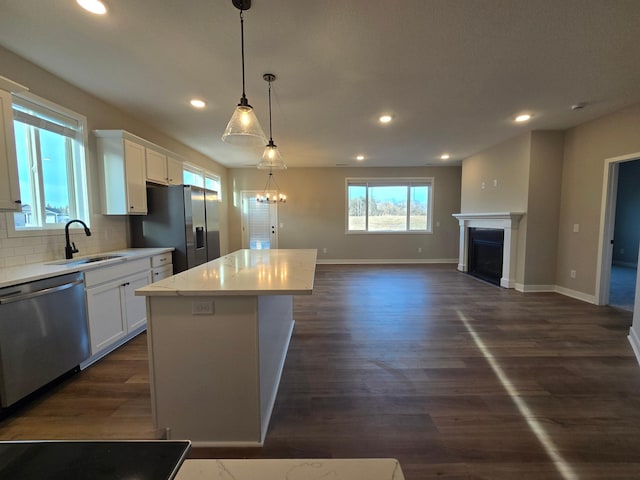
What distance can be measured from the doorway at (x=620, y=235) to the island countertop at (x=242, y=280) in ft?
12.8

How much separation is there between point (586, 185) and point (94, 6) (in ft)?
19.5

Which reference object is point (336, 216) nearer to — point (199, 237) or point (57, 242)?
point (199, 237)

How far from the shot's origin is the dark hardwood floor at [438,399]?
59.5 inches

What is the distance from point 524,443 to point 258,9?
319 cm

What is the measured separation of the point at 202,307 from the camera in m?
1.50

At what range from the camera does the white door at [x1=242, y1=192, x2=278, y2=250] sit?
7.34 meters

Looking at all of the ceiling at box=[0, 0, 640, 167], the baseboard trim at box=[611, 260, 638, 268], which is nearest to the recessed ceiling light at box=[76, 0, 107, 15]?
the ceiling at box=[0, 0, 640, 167]

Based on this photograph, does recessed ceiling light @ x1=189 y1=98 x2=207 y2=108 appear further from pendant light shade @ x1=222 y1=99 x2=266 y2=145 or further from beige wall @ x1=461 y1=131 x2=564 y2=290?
beige wall @ x1=461 y1=131 x2=564 y2=290

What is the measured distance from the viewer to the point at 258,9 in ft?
5.92

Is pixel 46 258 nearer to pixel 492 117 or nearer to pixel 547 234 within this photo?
pixel 492 117

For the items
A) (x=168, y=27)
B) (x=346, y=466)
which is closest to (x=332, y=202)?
(x=168, y=27)

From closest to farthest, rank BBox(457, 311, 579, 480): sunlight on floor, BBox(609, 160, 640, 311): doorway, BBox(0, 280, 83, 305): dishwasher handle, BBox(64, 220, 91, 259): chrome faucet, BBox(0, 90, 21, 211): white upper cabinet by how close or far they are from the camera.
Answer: BBox(457, 311, 579, 480): sunlight on floor, BBox(0, 280, 83, 305): dishwasher handle, BBox(0, 90, 21, 211): white upper cabinet, BBox(64, 220, 91, 259): chrome faucet, BBox(609, 160, 640, 311): doorway

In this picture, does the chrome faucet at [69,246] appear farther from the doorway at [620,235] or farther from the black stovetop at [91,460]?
the doorway at [620,235]

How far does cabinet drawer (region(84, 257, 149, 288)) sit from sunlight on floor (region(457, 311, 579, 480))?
348cm
